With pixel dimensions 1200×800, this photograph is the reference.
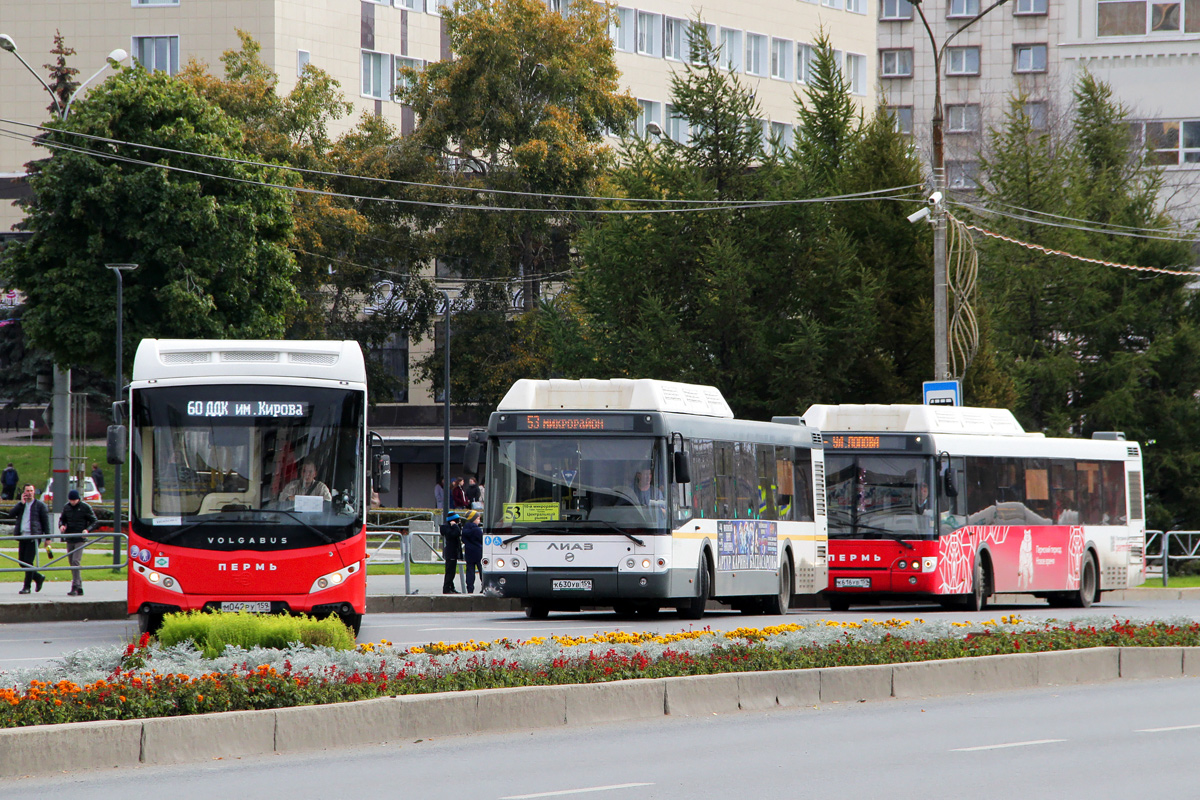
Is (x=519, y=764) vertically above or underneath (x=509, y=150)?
underneath

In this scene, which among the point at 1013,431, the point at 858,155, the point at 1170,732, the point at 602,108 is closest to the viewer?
the point at 1170,732

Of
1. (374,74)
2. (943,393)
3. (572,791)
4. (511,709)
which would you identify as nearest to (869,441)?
(943,393)

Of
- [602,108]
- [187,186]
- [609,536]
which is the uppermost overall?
[602,108]

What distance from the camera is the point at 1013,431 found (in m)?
26.9

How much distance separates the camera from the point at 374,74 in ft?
211

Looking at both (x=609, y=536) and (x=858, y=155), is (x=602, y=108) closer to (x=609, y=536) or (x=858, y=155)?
(x=858, y=155)

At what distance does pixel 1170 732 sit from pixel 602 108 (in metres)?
43.6

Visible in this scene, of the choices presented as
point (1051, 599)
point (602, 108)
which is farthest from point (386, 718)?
point (602, 108)

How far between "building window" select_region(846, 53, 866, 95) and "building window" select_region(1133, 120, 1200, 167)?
14682 mm

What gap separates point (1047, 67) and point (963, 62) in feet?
13.6

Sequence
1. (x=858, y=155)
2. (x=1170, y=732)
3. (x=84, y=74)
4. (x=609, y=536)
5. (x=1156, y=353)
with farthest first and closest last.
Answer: (x=84, y=74) < (x=1156, y=353) < (x=858, y=155) < (x=609, y=536) < (x=1170, y=732)

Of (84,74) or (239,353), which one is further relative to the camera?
(84,74)

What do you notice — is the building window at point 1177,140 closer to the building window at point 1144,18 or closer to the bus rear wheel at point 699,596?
the building window at point 1144,18

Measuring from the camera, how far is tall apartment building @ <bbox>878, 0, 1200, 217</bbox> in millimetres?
65938
